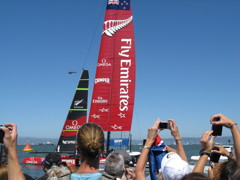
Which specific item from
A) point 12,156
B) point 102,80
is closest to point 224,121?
point 12,156

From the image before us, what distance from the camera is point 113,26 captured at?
2098 cm

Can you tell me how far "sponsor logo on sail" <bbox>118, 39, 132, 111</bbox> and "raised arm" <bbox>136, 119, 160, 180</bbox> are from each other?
1749 cm

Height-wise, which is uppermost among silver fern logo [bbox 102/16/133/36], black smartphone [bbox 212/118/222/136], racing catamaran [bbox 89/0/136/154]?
silver fern logo [bbox 102/16/133/36]

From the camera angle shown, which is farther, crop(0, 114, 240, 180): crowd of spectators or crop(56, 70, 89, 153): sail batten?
crop(56, 70, 89, 153): sail batten

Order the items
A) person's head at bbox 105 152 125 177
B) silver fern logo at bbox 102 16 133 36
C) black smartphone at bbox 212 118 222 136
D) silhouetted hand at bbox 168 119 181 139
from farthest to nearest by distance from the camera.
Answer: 1. silver fern logo at bbox 102 16 133 36
2. silhouetted hand at bbox 168 119 181 139
3. person's head at bbox 105 152 125 177
4. black smartphone at bbox 212 118 222 136

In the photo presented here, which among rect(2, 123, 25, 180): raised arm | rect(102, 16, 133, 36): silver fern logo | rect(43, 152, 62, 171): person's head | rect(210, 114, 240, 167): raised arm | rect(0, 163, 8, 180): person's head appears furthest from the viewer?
rect(102, 16, 133, 36): silver fern logo

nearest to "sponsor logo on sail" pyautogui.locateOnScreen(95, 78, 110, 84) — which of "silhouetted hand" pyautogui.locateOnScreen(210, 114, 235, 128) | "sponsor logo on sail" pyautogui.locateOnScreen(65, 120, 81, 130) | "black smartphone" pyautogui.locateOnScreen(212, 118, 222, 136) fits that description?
"sponsor logo on sail" pyautogui.locateOnScreen(65, 120, 81, 130)

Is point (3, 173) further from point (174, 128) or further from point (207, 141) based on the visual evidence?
point (174, 128)

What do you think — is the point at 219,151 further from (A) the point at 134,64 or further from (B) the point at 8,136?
(A) the point at 134,64

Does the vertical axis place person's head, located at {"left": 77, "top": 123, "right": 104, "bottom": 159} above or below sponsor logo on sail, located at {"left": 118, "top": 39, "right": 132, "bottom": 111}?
below

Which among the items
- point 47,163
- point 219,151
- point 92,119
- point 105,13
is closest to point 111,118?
point 92,119

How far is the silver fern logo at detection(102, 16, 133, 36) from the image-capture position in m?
20.9

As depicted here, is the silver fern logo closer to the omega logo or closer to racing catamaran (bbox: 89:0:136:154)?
racing catamaran (bbox: 89:0:136:154)

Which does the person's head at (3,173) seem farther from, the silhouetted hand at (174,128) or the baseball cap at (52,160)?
the baseball cap at (52,160)
